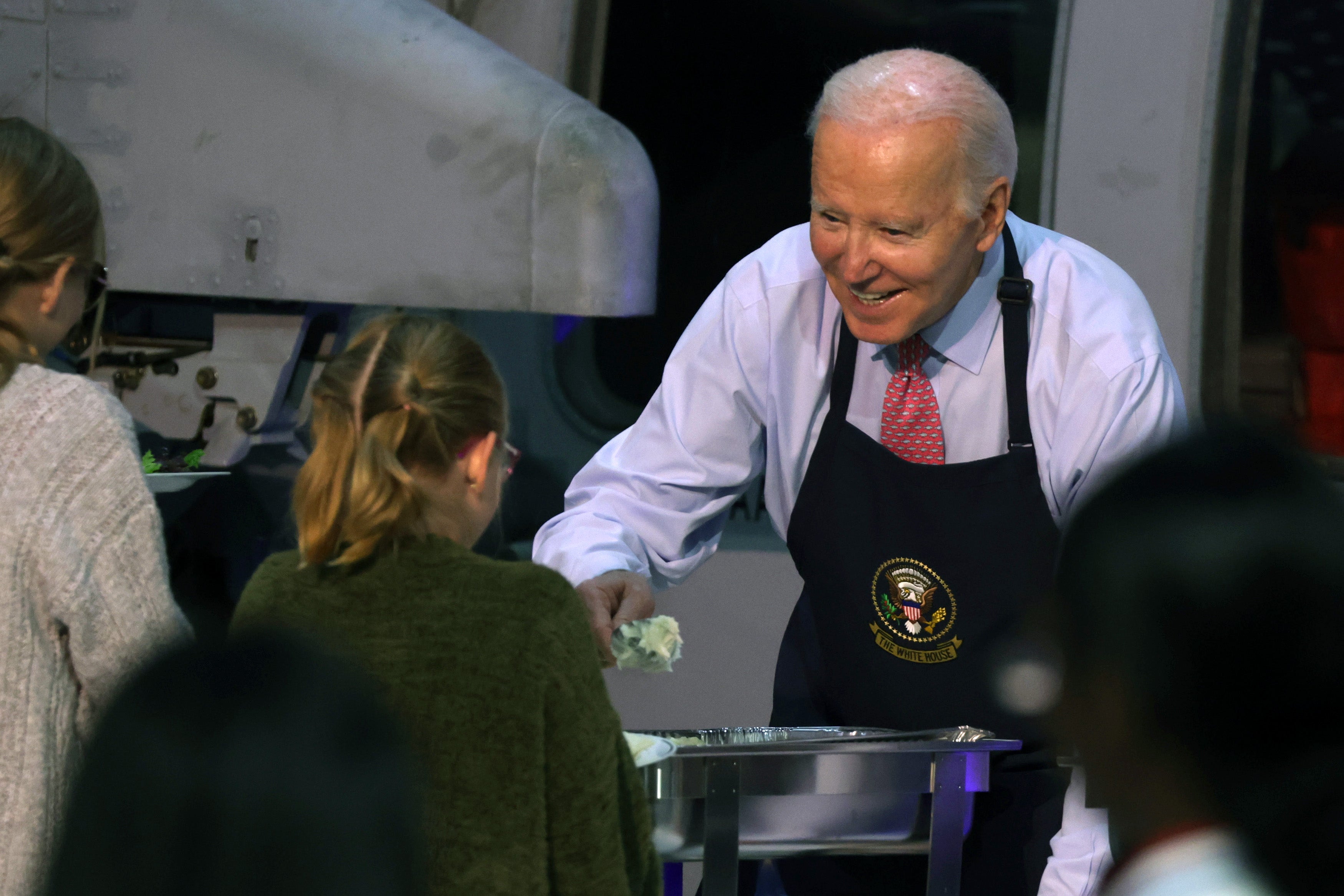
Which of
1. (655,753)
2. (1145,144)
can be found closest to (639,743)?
(655,753)

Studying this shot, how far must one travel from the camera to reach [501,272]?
2795mm

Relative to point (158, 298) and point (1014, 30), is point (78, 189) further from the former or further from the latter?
point (1014, 30)

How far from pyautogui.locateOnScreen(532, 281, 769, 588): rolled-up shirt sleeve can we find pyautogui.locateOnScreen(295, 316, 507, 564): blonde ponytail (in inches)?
17.7

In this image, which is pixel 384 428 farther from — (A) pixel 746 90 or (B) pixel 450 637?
(A) pixel 746 90

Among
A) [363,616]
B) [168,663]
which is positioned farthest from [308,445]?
[168,663]

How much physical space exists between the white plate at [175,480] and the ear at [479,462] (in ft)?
6.36

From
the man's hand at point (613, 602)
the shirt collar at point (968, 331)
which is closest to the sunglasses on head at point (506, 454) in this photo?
the man's hand at point (613, 602)

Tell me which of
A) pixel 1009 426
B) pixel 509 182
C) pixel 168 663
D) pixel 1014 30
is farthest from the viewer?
pixel 1014 30

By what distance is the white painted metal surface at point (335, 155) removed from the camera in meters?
2.79

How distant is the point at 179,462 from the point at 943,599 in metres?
2.11

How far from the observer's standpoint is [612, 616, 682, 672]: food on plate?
124 centimetres

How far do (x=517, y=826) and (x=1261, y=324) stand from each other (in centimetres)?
242

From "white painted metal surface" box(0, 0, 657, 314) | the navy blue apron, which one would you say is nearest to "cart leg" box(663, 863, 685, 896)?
the navy blue apron

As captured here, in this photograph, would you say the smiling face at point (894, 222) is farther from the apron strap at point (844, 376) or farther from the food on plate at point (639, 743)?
the food on plate at point (639, 743)
